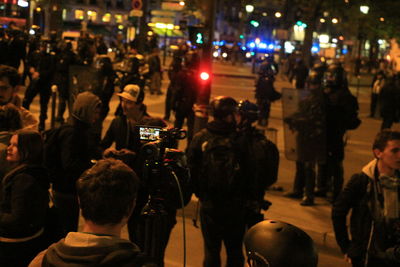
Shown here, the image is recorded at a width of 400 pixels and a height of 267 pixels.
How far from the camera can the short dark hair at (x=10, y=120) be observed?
541 centimetres

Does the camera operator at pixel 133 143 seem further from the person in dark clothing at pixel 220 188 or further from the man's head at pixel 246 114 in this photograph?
the man's head at pixel 246 114

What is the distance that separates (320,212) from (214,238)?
14.5ft

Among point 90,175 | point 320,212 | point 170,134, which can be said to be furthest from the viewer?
point 320,212

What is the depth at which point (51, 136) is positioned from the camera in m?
5.57

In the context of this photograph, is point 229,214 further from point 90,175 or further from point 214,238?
point 90,175

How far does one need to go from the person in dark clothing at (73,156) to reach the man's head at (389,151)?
2.39 meters

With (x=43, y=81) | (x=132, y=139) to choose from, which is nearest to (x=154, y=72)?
(x=43, y=81)

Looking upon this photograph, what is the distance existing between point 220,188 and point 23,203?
165 centimetres

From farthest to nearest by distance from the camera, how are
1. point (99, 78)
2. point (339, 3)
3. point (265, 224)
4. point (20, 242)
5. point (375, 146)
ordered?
point (339, 3), point (99, 78), point (375, 146), point (20, 242), point (265, 224)

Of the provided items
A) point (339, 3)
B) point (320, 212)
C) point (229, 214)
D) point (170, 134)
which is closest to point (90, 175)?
point (170, 134)

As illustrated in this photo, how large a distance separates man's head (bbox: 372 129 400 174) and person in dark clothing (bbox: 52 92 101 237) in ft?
7.83

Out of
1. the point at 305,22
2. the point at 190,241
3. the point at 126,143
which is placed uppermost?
the point at 305,22

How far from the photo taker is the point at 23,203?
4.20m

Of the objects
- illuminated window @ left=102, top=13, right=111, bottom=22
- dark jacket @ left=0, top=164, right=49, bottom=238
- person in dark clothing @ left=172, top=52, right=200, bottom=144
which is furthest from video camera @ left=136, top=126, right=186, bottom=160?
illuminated window @ left=102, top=13, right=111, bottom=22
